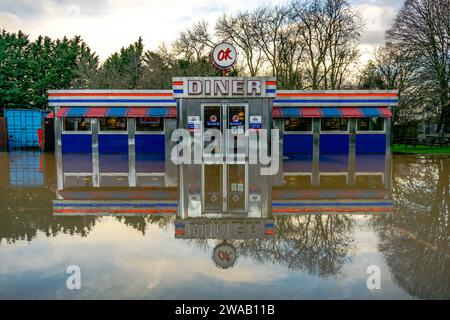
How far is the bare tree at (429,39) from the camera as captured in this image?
29.4 m

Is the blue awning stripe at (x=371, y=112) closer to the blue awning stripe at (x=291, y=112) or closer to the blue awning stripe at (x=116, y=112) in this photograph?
the blue awning stripe at (x=291, y=112)

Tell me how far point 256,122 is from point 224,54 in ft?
10.3

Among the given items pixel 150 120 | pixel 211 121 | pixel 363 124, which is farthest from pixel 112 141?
pixel 363 124

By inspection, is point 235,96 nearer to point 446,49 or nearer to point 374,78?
point 446,49

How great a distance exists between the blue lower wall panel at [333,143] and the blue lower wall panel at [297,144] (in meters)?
0.73

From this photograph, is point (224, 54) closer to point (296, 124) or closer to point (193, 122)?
point (193, 122)

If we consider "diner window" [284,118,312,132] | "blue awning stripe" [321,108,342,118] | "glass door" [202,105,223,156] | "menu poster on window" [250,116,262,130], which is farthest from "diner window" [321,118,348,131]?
"glass door" [202,105,223,156]

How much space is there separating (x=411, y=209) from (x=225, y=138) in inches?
379

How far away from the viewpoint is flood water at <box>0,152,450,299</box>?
4.50 meters

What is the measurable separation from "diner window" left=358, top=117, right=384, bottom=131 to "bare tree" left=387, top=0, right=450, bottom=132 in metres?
8.29

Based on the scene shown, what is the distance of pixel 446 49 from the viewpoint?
99.5 ft

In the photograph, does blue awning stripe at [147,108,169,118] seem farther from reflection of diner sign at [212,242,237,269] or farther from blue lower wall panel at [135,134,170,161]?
reflection of diner sign at [212,242,237,269]

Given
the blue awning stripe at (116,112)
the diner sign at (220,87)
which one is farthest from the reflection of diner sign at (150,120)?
the diner sign at (220,87)

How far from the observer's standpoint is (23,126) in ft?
95.8
